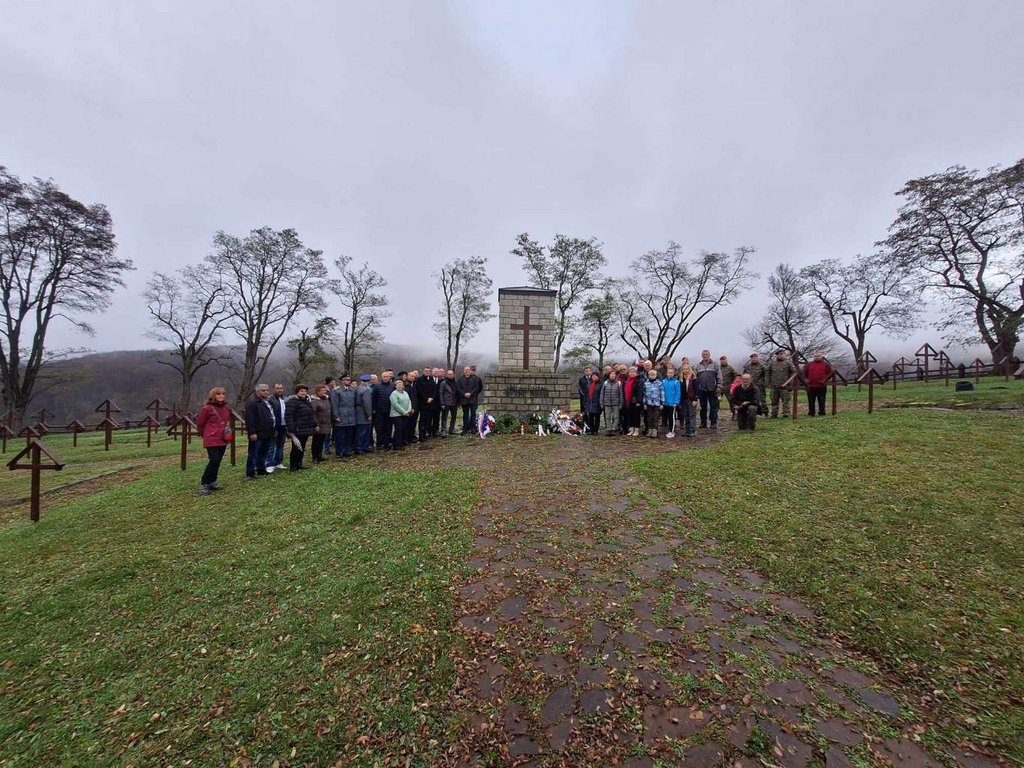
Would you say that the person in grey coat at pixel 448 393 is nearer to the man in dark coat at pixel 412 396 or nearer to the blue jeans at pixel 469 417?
the blue jeans at pixel 469 417

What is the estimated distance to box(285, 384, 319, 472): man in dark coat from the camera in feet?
27.0

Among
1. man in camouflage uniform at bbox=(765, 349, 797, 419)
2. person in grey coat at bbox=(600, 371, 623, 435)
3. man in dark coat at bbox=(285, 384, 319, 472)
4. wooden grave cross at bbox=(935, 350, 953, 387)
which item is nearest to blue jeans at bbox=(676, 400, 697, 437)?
person in grey coat at bbox=(600, 371, 623, 435)

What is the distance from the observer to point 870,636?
9.43 feet

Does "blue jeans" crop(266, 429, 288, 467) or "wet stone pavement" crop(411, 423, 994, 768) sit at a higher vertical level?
"blue jeans" crop(266, 429, 288, 467)

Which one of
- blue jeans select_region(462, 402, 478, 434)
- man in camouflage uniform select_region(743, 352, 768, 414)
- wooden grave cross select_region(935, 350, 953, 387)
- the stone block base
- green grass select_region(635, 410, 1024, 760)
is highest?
wooden grave cross select_region(935, 350, 953, 387)

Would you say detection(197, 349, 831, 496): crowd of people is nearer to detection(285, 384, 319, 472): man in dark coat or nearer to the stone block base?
detection(285, 384, 319, 472): man in dark coat

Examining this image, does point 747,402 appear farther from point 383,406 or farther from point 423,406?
point 383,406

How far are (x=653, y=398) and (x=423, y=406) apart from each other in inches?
232

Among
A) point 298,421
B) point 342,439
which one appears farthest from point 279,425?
point 342,439

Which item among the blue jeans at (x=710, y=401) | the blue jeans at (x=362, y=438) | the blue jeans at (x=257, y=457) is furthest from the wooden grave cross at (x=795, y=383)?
the blue jeans at (x=257, y=457)

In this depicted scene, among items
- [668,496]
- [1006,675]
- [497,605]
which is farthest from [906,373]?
[497,605]

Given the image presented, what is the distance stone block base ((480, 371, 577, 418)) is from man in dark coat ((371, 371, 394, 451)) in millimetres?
3605

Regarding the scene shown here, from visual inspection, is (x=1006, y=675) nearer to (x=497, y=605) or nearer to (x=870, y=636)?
(x=870, y=636)

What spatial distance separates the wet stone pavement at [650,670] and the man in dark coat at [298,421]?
216 inches
